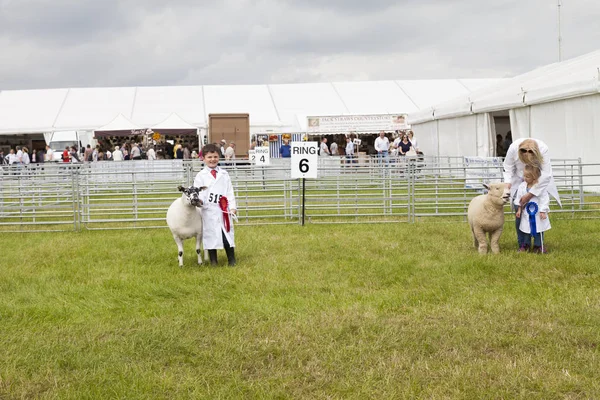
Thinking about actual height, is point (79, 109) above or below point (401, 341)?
above

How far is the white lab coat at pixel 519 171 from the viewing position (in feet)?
30.8

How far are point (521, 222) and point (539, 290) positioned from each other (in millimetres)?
2452

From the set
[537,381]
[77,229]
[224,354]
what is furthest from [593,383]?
[77,229]

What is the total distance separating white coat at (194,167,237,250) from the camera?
30.4 ft

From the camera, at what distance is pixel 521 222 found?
957 centimetres

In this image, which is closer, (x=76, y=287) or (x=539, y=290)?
(x=539, y=290)

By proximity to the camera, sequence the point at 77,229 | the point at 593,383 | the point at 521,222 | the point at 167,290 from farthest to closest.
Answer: the point at 77,229, the point at 521,222, the point at 167,290, the point at 593,383

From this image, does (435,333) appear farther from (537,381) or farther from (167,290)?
(167,290)

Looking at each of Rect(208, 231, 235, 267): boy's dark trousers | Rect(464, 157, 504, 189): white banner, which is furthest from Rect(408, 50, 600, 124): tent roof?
Rect(208, 231, 235, 267): boy's dark trousers

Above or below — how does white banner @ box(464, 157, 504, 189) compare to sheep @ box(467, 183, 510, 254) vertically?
above

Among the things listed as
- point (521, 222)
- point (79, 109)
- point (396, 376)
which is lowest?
point (396, 376)

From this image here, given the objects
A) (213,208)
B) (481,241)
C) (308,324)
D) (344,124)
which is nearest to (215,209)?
(213,208)

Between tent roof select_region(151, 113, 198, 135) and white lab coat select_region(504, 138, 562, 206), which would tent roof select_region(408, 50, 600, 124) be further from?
tent roof select_region(151, 113, 198, 135)

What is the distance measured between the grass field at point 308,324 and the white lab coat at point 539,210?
0.40m
